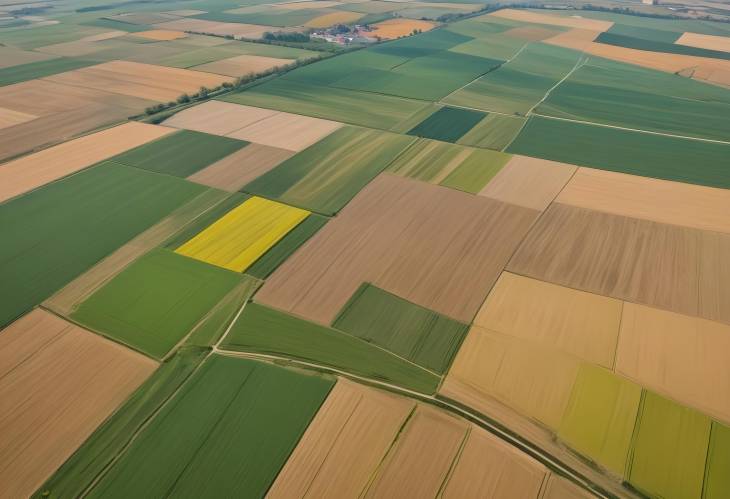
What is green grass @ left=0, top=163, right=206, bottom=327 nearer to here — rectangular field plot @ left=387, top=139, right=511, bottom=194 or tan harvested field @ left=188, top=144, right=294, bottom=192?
tan harvested field @ left=188, top=144, right=294, bottom=192

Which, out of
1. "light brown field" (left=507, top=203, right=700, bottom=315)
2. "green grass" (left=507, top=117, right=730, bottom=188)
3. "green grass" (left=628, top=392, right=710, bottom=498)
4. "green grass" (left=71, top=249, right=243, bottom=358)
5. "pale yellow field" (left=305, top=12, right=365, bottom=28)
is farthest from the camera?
"pale yellow field" (left=305, top=12, right=365, bottom=28)

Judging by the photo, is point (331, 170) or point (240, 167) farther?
point (240, 167)

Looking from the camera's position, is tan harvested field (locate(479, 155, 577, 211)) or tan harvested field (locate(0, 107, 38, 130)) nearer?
tan harvested field (locate(479, 155, 577, 211))

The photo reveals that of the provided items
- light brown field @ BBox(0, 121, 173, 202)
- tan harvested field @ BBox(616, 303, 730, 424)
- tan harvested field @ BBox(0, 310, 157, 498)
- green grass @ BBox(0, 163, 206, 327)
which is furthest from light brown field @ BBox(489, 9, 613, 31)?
tan harvested field @ BBox(0, 310, 157, 498)

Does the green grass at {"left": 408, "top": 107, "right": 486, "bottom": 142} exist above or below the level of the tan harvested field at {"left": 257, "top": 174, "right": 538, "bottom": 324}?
below

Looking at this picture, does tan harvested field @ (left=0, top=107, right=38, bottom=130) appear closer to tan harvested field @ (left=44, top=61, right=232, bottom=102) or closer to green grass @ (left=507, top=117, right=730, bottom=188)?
tan harvested field @ (left=44, top=61, right=232, bottom=102)

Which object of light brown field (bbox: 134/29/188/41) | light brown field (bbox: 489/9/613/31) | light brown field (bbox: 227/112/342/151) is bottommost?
light brown field (bbox: 489/9/613/31)

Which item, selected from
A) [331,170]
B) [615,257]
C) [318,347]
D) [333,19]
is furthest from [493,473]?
[333,19]

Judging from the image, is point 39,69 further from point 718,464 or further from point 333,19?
point 718,464

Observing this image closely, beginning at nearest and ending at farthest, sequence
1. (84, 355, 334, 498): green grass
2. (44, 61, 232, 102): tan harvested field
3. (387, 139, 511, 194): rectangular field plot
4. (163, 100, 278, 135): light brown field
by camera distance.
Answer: (84, 355, 334, 498): green grass < (387, 139, 511, 194): rectangular field plot < (163, 100, 278, 135): light brown field < (44, 61, 232, 102): tan harvested field
